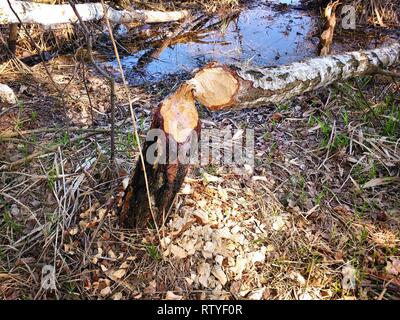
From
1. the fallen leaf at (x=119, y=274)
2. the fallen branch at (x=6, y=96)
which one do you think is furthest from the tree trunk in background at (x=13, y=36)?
the fallen leaf at (x=119, y=274)

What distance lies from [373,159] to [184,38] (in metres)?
3.37

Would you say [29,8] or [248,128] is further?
[29,8]

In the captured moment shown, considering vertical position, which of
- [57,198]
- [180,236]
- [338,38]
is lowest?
[180,236]

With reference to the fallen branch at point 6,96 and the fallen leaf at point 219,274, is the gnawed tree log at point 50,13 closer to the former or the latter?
the fallen branch at point 6,96

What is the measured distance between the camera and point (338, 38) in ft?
16.6

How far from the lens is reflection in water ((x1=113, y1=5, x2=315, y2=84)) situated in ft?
13.8

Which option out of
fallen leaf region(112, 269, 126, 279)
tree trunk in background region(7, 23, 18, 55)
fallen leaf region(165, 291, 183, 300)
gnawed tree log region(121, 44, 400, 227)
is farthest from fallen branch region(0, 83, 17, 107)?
fallen leaf region(165, 291, 183, 300)

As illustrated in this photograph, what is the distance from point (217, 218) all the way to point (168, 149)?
26.2 inches

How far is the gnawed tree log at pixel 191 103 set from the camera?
1655 millimetres

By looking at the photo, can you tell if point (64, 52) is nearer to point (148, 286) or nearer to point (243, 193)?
point (243, 193)

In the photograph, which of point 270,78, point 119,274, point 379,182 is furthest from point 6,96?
point 379,182

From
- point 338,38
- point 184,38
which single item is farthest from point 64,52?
point 338,38

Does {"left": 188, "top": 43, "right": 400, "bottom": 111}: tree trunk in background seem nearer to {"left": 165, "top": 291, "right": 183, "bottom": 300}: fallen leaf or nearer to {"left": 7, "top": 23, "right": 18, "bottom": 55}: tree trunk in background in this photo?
{"left": 165, "top": 291, "right": 183, "bottom": 300}: fallen leaf

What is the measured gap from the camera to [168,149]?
64.7 inches
